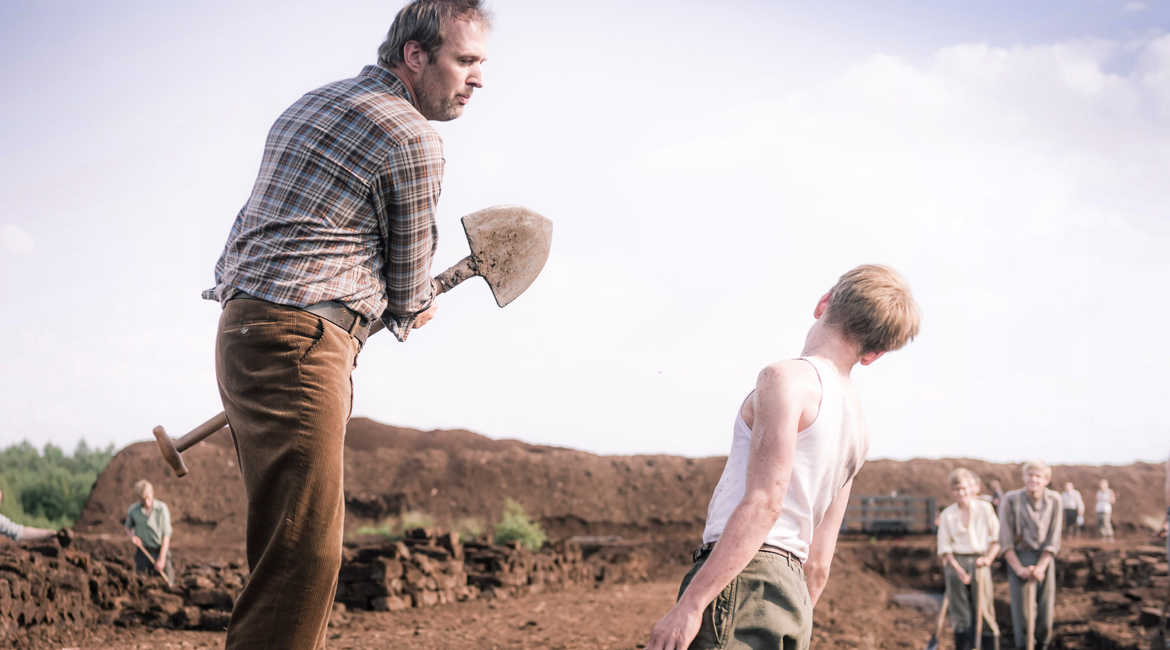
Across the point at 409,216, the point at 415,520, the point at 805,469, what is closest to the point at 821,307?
the point at 805,469

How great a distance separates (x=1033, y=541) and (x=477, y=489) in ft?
53.3

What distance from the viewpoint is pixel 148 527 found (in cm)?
986

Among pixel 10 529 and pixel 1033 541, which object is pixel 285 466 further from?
pixel 1033 541

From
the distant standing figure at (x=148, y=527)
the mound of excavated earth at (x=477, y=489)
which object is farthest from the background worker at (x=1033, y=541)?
the mound of excavated earth at (x=477, y=489)

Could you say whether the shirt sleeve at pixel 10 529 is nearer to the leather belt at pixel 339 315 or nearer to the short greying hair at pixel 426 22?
the leather belt at pixel 339 315

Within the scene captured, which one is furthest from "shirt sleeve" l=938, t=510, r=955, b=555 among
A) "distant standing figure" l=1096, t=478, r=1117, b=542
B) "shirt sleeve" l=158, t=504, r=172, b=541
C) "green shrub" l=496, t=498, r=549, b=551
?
"distant standing figure" l=1096, t=478, r=1117, b=542

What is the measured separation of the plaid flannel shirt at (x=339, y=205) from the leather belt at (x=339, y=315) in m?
0.02

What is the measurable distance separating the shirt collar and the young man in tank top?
141 cm

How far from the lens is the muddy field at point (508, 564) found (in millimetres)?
7676

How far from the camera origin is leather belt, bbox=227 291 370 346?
7.58 feet

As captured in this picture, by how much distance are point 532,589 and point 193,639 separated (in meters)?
6.28

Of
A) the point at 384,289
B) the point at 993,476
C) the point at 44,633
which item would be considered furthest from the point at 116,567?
the point at 993,476

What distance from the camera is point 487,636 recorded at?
26.4ft

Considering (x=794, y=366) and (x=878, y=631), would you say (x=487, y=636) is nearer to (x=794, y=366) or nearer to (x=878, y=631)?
(x=878, y=631)
